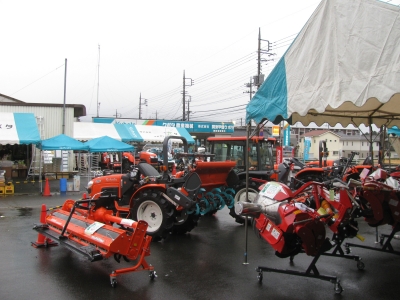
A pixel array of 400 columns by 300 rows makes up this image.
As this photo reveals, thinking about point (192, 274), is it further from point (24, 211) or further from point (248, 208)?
point (24, 211)

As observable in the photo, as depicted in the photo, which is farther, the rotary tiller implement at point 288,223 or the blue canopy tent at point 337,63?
the rotary tiller implement at point 288,223

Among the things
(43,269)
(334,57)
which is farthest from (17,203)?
(334,57)

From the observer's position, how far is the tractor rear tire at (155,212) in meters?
7.52

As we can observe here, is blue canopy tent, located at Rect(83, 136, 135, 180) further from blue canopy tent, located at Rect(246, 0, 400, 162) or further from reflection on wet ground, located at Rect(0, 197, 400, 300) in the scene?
blue canopy tent, located at Rect(246, 0, 400, 162)

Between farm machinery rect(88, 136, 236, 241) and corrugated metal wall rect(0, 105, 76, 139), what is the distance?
50.9 feet

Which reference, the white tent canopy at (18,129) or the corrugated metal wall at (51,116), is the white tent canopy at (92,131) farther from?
the white tent canopy at (18,129)

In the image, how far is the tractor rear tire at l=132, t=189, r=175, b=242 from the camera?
24.7ft

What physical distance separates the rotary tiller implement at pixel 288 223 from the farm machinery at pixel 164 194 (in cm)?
228

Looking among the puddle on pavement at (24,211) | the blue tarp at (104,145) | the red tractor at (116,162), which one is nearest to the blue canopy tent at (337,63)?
the puddle on pavement at (24,211)

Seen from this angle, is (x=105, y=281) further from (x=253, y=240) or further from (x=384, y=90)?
(x=384, y=90)

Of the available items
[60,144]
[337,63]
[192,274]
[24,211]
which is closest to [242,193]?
[192,274]

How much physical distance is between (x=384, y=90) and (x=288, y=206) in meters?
1.79

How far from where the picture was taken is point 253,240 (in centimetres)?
803

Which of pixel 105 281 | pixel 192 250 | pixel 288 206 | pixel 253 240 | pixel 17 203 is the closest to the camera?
pixel 288 206
